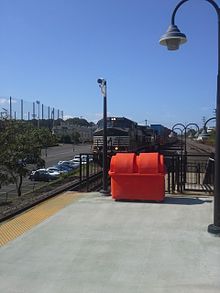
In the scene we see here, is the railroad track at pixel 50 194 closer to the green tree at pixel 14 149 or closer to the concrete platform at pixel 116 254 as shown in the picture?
the concrete platform at pixel 116 254

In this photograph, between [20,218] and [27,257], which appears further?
[20,218]

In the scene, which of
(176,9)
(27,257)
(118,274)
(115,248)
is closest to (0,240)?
(27,257)

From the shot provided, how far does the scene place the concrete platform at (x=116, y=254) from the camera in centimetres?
602

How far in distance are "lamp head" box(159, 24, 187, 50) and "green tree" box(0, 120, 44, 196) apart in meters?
14.7

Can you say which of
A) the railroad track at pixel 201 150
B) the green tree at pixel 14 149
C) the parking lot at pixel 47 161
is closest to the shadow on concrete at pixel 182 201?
the parking lot at pixel 47 161

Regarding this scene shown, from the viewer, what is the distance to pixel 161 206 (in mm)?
11352

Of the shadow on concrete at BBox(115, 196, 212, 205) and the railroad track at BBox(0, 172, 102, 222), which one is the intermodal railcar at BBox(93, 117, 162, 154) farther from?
the shadow on concrete at BBox(115, 196, 212, 205)

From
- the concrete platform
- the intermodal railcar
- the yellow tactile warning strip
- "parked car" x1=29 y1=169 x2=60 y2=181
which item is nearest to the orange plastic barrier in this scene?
the concrete platform

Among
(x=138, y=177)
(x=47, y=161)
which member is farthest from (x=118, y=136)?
(x=47, y=161)

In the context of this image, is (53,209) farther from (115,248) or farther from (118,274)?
(118,274)

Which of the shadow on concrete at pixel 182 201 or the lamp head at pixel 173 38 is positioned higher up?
the lamp head at pixel 173 38

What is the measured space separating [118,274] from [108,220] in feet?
11.3

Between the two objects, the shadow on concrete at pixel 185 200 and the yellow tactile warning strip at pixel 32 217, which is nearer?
the yellow tactile warning strip at pixel 32 217

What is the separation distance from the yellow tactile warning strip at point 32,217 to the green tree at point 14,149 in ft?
33.3
